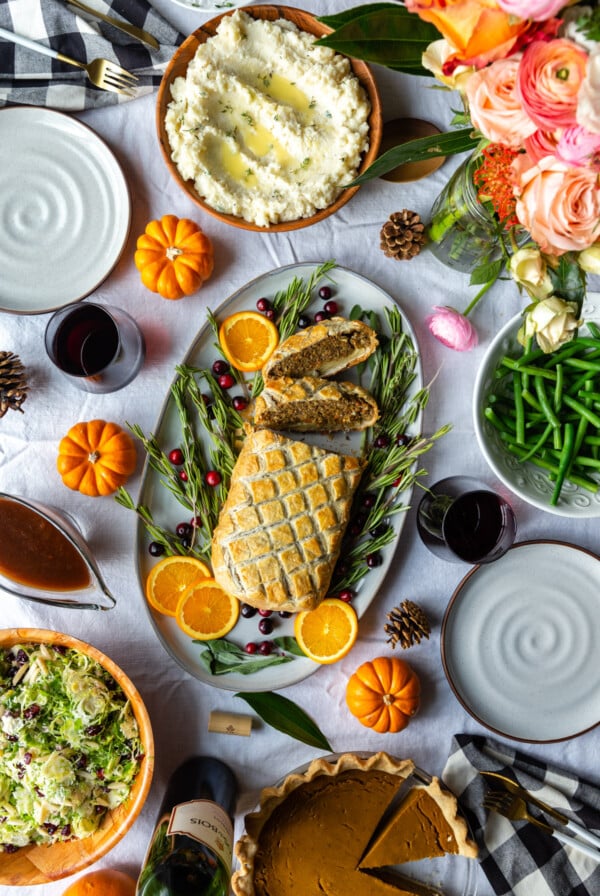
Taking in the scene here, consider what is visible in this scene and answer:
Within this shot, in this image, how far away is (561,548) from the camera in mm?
2748

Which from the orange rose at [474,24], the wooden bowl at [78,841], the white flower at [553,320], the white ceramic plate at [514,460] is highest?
the orange rose at [474,24]

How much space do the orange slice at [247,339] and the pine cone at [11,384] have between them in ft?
2.53

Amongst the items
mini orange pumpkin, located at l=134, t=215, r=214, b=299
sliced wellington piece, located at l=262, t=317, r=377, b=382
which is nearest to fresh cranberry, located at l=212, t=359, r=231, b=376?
sliced wellington piece, located at l=262, t=317, r=377, b=382

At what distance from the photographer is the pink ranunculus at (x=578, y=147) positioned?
1.19m

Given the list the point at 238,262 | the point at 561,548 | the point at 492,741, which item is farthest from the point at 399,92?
the point at 492,741

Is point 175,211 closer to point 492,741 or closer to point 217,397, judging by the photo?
point 217,397

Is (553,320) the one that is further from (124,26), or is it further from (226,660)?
(124,26)

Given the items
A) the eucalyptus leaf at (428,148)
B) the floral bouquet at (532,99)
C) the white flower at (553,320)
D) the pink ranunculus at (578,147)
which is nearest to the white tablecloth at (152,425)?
the eucalyptus leaf at (428,148)

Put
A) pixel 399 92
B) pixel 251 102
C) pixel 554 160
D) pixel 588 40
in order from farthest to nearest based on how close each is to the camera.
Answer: pixel 399 92, pixel 251 102, pixel 554 160, pixel 588 40

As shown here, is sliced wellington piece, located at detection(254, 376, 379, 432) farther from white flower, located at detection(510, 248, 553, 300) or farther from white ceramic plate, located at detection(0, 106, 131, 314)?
white flower, located at detection(510, 248, 553, 300)

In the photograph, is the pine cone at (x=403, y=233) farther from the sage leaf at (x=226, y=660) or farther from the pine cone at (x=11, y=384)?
the sage leaf at (x=226, y=660)

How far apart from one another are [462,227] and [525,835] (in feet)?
7.29

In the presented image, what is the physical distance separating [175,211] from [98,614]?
1.57 metres

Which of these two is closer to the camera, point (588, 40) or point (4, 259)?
point (588, 40)
